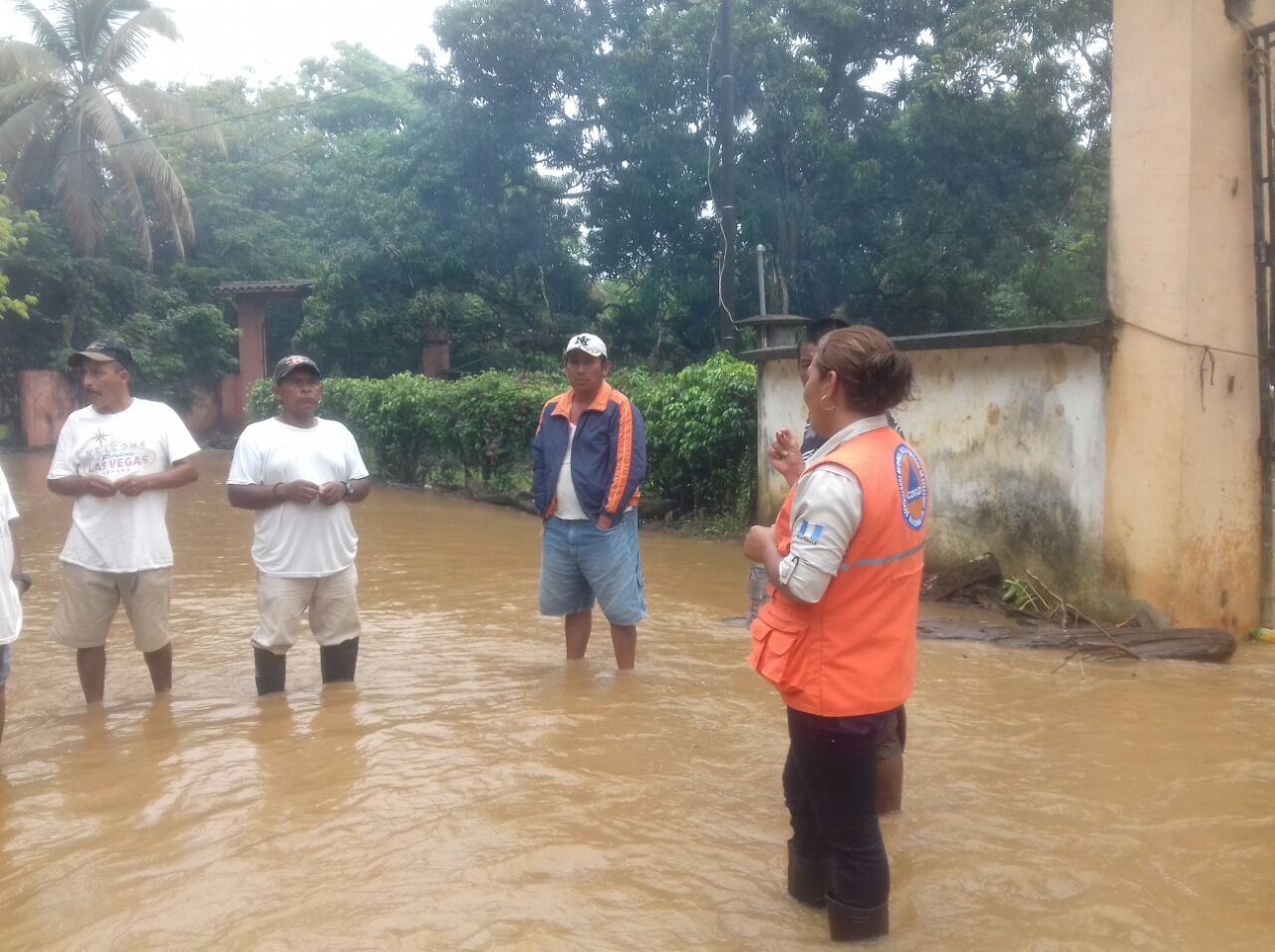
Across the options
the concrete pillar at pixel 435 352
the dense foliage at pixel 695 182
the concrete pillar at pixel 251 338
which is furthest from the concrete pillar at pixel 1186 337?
the concrete pillar at pixel 251 338

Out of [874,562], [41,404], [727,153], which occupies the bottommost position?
[874,562]

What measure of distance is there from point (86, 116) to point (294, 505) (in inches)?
1018

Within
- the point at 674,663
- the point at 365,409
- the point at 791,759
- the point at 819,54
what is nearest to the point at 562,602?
the point at 674,663

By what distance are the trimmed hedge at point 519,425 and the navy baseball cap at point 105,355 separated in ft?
20.8

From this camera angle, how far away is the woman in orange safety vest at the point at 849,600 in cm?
288

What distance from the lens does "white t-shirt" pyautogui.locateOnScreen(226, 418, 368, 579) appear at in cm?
522

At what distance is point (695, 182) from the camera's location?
1988cm

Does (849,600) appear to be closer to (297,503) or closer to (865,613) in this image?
(865,613)

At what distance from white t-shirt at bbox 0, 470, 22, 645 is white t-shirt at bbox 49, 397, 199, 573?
0.68 meters

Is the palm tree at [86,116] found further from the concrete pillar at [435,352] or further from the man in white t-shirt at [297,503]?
the man in white t-shirt at [297,503]

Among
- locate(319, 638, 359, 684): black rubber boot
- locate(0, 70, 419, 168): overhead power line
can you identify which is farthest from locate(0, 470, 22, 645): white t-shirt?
locate(0, 70, 419, 168): overhead power line

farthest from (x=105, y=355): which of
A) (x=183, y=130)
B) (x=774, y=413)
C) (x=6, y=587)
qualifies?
(x=183, y=130)

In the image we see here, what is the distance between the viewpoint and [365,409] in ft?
59.5

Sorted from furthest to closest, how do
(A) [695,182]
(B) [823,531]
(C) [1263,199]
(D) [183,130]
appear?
1. (D) [183,130]
2. (A) [695,182]
3. (C) [1263,199]
4. (B) [823,531]
